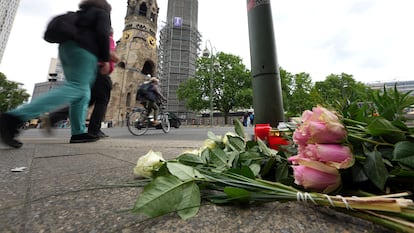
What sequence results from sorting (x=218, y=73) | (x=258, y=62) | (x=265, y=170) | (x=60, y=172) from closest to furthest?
(x=265, y=170) < (x=60, y=172) < (x=258, y=62) < (x=218, y=73)

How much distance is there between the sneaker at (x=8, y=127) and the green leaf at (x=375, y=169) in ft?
7.44

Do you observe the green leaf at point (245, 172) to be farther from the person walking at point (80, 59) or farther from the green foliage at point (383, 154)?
the person walking at point (80, 59)

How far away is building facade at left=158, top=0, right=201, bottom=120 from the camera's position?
3272 cm

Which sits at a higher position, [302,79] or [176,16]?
[176,16]

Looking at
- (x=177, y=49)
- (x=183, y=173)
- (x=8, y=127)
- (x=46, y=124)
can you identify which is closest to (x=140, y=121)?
(x=46, y=124)

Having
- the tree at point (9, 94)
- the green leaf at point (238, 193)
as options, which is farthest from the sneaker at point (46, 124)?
the tree at point (9, 94)

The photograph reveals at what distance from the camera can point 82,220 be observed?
426 millimetres

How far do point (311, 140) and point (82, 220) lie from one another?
0.54 metres

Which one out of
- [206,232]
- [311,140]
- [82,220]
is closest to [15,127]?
[82,220]

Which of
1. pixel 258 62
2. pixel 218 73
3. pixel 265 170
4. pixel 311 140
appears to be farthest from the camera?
pixel 218 73

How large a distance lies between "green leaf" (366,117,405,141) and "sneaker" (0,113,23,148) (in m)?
2.28

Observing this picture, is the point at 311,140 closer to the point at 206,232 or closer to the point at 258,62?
the point at 206,232

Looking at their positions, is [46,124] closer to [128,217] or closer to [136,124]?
[128,217]

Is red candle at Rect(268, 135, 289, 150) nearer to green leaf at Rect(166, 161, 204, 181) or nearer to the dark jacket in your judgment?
green leaf at Rect(166, 161, 204, 181)
